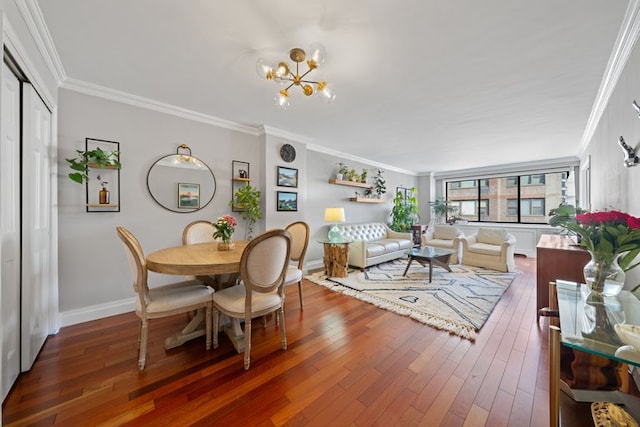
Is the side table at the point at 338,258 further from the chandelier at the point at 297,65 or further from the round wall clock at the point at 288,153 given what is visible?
the chandelier at the point at 297,65

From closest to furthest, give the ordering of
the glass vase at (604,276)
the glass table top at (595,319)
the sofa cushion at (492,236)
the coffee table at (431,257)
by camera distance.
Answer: the glass table top at (595,319) → the glass vase at (604,276) → the coffee table at (431,257) → the sofa cushion at (492,236)

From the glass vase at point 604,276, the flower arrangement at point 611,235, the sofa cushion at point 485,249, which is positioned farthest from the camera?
the sofa cushion at point 485,249

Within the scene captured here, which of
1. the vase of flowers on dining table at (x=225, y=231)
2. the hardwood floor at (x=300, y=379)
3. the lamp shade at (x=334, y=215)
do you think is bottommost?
the hardwood floor at (x=300, y=379)

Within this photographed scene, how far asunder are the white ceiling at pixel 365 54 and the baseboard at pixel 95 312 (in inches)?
92.2

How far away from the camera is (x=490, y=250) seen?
4.64m

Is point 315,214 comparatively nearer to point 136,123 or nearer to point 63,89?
point 136,123

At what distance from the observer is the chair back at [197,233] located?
2863 millimetres

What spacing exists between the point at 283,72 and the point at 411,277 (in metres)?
3.58

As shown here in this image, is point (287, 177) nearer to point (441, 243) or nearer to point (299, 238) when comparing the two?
point (299, 238)

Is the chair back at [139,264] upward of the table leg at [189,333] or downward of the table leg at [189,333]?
upward

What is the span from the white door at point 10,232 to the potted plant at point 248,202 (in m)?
2.03

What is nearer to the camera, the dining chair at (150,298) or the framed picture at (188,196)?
the dining chair at (150,298)

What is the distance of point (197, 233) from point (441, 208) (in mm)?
6980

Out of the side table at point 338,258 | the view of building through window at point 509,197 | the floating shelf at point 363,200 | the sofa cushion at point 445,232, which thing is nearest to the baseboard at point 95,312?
the side table at point 338,258
